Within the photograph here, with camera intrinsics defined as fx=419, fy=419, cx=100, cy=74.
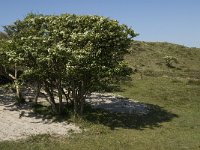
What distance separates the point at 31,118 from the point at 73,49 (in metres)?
6.65

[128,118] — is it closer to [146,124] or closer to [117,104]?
[146,124]

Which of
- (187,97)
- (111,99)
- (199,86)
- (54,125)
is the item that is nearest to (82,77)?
(54,125)

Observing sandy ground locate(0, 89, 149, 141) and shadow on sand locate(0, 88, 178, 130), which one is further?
shadow on sand locate(0, 88, 178, 130)

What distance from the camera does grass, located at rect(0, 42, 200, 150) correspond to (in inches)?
1045

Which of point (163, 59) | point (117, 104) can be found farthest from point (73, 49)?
point (163, 59)

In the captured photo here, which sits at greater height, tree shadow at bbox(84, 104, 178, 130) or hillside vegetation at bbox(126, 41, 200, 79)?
hillside vegetation at bbox(126, 41, 200, 79)

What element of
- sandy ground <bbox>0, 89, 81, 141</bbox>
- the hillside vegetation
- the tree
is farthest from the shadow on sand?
the hillside vegetation

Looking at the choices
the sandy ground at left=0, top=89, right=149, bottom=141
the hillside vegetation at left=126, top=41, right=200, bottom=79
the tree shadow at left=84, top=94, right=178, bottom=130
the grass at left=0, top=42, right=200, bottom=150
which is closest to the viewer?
the grass at left=0, top=42, right=200, bottom=150

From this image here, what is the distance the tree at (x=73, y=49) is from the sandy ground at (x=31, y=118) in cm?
301

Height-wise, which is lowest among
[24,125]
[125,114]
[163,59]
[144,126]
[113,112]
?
[144,126]

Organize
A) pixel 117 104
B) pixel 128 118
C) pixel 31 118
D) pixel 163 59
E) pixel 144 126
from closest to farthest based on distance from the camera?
pixel 144 126
pixel 31 118
pixel 128 118
pixel 117 104
pixel 163 59

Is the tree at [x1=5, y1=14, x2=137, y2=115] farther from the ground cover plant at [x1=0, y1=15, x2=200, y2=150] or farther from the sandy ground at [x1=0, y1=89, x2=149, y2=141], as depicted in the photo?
→ the ground cover plant at [x1=0, y1=15, x2=200, y2=150]

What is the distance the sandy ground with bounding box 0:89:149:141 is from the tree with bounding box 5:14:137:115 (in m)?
3.01

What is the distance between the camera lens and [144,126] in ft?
107
